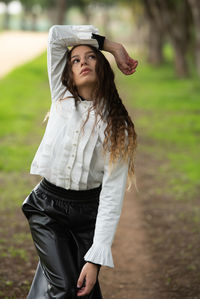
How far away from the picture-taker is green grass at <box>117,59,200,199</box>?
30.3 feet

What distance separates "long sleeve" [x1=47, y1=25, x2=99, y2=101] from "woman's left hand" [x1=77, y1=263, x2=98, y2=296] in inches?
42.5

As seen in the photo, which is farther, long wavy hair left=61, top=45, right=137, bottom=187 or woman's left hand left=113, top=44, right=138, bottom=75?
woman's left hand left=113, top=44, right=138, bottom=75

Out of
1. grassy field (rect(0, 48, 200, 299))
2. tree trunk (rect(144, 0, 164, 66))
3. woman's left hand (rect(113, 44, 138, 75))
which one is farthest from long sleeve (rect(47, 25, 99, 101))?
tree trunk (rect(144, 0, 164, 66))

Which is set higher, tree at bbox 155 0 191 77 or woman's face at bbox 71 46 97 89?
woman's face at bbox 71 46 97 89

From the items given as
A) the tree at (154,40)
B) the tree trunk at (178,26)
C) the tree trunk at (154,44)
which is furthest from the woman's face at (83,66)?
the tree trunk at (154,44)

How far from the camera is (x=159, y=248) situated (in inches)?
241

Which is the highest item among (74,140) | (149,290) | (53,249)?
(74,140)

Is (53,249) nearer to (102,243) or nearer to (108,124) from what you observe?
(102,243)

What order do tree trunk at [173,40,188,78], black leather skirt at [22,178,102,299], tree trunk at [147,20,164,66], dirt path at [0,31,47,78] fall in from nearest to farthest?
black leather skirt at [22,178,102,299]
tree trunk at [173,40,188,78]
dirt path at [0,31,47,78]
tree trunk at [147,20,164,66]

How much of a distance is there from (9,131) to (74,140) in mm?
10235

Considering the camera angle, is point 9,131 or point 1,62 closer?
point 9,131

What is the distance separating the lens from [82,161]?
3.10 meters

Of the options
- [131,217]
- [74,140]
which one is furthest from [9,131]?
[74,140]

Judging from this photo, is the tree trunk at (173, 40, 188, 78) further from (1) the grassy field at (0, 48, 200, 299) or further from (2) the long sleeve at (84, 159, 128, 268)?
(2) the long sleeve at (84, 159, 128, 268)
